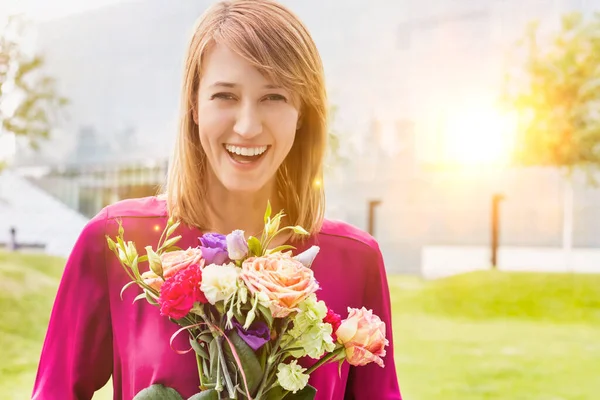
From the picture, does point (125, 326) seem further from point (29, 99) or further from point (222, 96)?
point (29, 99)

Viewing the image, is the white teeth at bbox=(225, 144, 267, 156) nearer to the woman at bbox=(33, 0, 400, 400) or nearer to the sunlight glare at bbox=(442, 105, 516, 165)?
the woman at bbox=(33, 0, 400, 400)

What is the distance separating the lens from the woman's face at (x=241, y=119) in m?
0.84

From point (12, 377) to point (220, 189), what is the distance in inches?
Result: 210

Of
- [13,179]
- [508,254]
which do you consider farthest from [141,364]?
[13,179]

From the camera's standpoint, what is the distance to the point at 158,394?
77cm

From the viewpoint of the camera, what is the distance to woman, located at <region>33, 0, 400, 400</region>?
33.4 inches

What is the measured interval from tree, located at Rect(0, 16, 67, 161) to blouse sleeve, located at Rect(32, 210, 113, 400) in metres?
5.21

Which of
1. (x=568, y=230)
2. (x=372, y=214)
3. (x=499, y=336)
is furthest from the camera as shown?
(x=499, y=336)

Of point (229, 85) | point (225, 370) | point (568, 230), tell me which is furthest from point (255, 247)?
point (568, 230)

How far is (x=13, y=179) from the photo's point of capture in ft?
21.5

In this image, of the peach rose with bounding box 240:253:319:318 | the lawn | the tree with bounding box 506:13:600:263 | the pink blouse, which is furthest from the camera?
the lawn

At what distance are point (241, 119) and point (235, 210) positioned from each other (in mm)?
173

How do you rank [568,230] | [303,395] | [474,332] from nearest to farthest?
[303,395] → [568,230] → [474,332]

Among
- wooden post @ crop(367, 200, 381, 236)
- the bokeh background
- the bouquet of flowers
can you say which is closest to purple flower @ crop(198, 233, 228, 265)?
the bouquet of flowers
